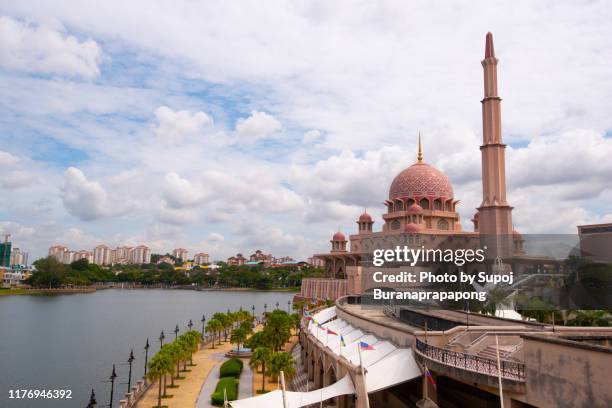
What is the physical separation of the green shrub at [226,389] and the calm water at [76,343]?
614cm

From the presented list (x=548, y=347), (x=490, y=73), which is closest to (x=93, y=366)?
(x=548, y=347)

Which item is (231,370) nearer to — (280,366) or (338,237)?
(280,366)

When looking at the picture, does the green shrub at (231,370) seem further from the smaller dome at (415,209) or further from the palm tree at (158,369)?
the smaller dome at (415,209)

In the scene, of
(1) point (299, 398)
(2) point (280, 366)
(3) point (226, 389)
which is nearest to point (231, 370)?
(3) point (226, 389)

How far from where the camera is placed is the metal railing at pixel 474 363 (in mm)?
11992

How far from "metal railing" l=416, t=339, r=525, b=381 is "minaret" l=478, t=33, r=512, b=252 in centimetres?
3217

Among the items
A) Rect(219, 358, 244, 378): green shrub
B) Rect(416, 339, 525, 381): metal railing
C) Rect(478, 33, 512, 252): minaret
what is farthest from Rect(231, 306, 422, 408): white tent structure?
Rect(478, 33, 512, 252): minaret

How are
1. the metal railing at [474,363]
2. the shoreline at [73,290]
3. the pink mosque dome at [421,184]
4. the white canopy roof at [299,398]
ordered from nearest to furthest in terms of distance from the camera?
1. the metal railing at [474,363]
2. the white canopy roof at [299,398]
3. the pink mosque dome at [421,184]
4. the shoreline at [73,290]

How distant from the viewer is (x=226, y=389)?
23000mm

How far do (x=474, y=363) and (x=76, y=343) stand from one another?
37685 millimetres

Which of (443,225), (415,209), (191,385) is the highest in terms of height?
(415,209)

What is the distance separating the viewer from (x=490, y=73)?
45344 millimetres

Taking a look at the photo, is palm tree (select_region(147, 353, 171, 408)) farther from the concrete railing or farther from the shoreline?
the shoreline

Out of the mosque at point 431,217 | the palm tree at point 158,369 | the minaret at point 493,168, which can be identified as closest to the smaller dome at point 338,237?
the mosque at point 431,217
